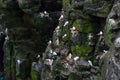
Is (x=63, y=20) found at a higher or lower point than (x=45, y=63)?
higher

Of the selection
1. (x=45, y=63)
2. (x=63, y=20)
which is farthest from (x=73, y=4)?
(x=45, y=63)

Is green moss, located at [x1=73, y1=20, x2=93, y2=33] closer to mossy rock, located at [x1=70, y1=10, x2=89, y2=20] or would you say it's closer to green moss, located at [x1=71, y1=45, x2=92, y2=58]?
mossy rock, located at [x1=70, y1=10, x2=89, y2=20]

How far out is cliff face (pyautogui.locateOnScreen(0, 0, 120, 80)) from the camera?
1516 cm

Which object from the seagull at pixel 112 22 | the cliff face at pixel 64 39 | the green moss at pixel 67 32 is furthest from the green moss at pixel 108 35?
the green moss at pixel 67 32

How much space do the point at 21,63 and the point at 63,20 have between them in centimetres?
877

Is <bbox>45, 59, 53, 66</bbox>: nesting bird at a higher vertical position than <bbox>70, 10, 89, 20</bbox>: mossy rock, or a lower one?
lower

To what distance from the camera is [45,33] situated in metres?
28.0

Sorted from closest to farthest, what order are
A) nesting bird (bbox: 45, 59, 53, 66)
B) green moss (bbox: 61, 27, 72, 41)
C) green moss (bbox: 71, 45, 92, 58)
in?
1. green moss (bbox: 71, 45, 92, 58)
2. green moss (bbox: 61, 27, 72, 41)
3. nesting bird (bbox: 45, 59, 53, 66)

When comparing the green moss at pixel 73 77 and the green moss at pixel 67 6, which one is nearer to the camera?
the green moss at pixel 73 77

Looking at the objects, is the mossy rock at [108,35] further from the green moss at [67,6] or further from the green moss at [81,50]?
the green moss at [67,6]

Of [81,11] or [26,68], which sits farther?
[26,68]

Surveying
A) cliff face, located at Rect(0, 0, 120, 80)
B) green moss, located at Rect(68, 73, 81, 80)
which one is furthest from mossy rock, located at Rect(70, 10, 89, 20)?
green moss, located at Rect(68, 73, 81, 80)

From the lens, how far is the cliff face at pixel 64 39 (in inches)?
597

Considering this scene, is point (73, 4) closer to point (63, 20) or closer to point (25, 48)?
point (63, 20)
